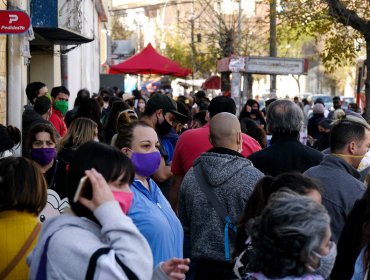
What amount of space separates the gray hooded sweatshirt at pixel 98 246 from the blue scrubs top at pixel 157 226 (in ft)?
3.16

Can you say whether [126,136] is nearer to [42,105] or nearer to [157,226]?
[157,226]

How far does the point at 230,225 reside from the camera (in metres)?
6.13

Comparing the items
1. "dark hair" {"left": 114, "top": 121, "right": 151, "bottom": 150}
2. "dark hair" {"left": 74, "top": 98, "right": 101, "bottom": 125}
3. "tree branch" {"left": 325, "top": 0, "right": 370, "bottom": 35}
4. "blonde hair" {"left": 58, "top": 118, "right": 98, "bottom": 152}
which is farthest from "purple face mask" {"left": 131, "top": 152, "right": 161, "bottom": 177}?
"tree branch" {"left": 325, "top": 0, "right": 370, "bottom": 35}

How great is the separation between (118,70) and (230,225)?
2301 cm

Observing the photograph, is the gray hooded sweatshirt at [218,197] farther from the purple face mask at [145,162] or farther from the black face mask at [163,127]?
the black face mask at [163,127]

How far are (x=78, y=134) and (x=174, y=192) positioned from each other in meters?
1.00

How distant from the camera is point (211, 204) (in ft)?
20.4

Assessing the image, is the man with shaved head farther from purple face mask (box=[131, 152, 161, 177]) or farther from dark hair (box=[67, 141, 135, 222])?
dark hair (box=[67, 141, 135, 222])

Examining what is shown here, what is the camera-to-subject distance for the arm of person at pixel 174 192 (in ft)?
25.9

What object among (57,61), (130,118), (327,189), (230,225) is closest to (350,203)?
(327,189)

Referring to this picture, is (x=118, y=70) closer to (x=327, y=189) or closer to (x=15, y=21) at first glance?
(x=15, y=21)

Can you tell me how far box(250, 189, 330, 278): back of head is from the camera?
11.8 ft

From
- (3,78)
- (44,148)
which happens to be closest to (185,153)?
(44,148)

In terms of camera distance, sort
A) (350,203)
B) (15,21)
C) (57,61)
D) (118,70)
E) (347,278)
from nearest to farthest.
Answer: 1. (347,278)
2. (350,203)
3. (15,21)
4. (57,61)
5. (118,70)
